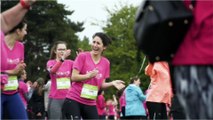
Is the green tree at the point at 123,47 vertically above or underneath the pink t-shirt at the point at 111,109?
above

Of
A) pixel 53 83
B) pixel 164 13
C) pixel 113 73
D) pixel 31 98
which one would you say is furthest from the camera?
pixel 113 73

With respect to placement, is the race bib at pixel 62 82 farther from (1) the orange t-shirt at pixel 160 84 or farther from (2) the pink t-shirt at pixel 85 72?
(2) the pink t-shirt at pixel 85 72

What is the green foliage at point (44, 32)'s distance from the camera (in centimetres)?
5630

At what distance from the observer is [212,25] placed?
3570 mm

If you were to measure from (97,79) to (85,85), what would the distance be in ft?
0.76

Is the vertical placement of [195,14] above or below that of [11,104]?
above

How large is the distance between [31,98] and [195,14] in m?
13.6

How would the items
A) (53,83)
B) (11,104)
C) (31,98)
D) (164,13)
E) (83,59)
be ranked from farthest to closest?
(31,98) → (53,83) → (83,59) → (11,104) → (164,13)

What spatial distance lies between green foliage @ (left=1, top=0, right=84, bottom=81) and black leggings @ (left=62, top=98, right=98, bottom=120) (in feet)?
152

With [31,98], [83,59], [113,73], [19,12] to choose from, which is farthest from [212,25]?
[113,73]

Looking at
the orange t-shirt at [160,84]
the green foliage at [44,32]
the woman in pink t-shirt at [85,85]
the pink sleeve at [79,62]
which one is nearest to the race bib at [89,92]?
the woman in pink t-shirt at [85,85]

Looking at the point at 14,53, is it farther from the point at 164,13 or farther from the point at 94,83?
the point at 164,13

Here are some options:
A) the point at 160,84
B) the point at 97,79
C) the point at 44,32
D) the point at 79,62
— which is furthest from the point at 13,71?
the point at 44,32

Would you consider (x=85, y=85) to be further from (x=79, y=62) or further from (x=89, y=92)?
(x=79, y=62)
